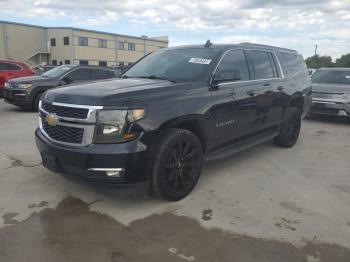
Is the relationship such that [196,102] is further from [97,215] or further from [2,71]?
[2,71]

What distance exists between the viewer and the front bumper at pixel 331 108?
9.93 m

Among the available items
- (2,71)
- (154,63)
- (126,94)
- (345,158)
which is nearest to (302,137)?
(345,158)

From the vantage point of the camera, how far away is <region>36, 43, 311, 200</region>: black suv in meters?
3.78

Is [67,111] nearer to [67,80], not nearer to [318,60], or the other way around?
[67,80]

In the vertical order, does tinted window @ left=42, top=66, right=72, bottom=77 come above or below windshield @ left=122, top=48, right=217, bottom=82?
below

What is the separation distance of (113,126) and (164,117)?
58 centimetres

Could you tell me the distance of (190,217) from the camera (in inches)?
158

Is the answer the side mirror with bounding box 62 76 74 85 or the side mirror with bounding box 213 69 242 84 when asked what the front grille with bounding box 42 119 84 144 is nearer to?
the side mirror with bounding box 213 69 242 84

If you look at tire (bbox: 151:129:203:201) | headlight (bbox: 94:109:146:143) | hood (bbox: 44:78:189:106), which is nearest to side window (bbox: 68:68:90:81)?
hood (bbox: 44:78:189:106)

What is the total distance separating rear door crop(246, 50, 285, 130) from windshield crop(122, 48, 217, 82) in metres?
0.98

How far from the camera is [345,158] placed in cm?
659

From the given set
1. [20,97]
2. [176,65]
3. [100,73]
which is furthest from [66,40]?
[176,65]

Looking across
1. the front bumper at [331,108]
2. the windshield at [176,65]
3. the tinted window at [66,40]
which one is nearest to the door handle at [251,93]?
the windshield at [176,65]

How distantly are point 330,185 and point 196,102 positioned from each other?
224 centimetres
